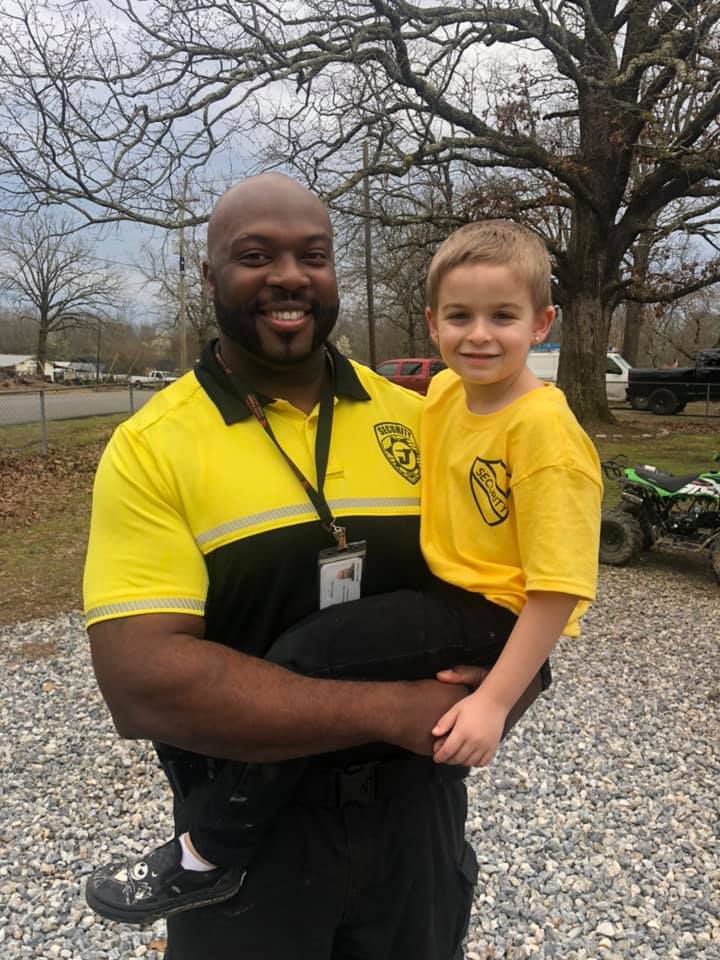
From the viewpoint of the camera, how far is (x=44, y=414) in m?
13.3

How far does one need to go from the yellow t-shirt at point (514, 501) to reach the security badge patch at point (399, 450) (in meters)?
0.03

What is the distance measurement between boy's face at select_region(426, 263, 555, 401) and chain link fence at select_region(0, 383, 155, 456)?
12751 millimetres

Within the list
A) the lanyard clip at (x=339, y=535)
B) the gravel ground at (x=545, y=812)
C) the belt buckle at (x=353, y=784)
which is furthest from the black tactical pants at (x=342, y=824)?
the gravel ground at (x=545, y=812)

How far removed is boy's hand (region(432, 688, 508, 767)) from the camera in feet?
4.27

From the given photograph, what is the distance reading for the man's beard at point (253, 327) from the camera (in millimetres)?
1367

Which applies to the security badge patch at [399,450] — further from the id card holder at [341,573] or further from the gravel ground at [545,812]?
the gravel ground at [545,812]

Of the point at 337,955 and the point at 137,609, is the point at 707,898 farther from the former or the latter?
the point at 137,609

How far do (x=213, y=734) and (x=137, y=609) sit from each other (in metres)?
0.23

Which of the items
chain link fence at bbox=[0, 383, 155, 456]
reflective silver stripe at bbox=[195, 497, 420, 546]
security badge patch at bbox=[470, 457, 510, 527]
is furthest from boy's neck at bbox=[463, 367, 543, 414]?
chain link fence at bbox=[0, 383, 155, 456]

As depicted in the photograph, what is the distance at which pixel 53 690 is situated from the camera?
189 inches

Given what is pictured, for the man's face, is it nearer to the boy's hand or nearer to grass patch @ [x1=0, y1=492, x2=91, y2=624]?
the boy's hand

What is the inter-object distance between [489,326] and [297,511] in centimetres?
57

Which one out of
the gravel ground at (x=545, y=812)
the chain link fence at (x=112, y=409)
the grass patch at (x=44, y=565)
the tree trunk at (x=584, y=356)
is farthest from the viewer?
the chain link fence at (x=112, y=409)

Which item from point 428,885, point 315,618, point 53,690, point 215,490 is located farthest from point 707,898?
point 53,690
